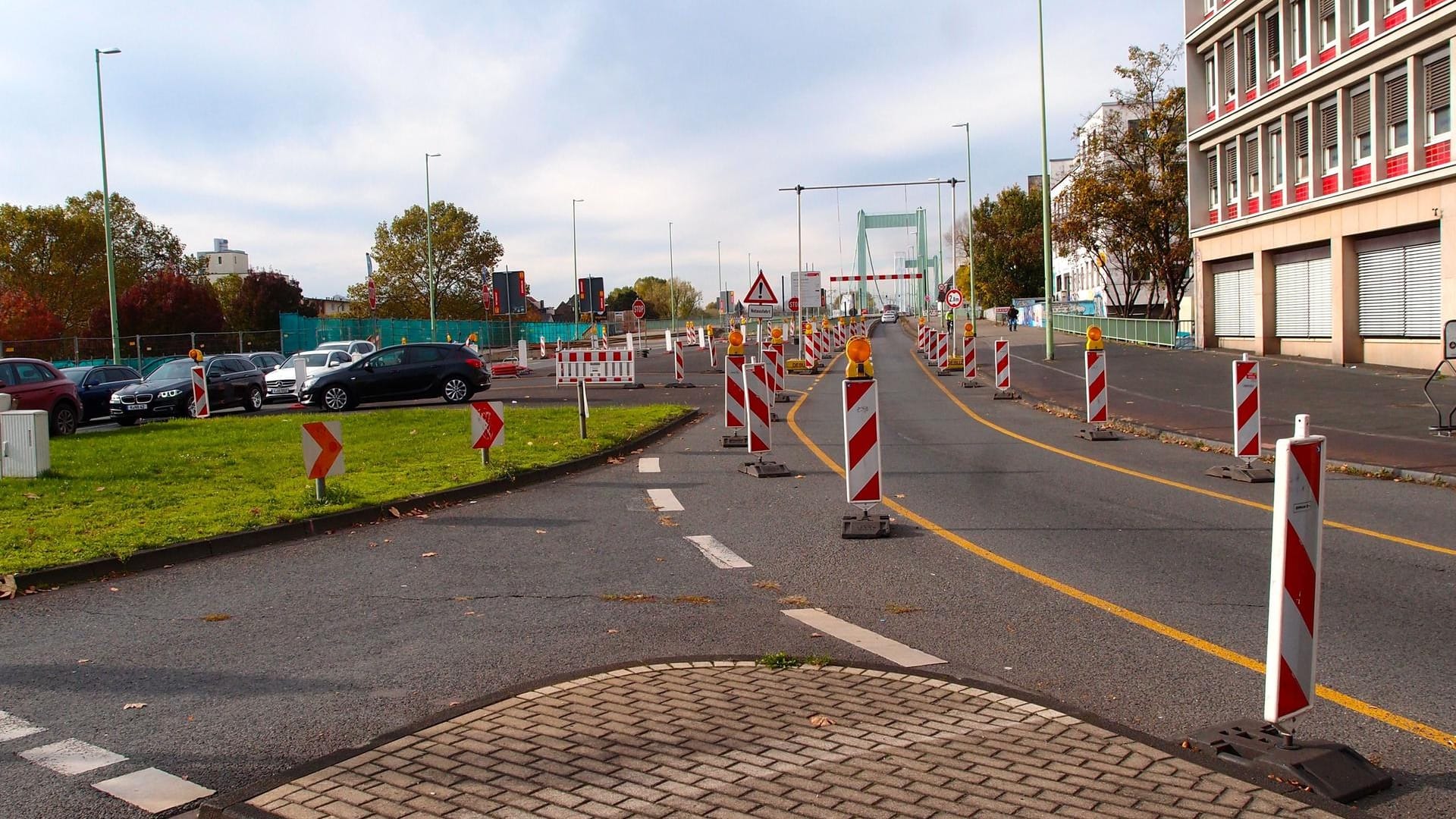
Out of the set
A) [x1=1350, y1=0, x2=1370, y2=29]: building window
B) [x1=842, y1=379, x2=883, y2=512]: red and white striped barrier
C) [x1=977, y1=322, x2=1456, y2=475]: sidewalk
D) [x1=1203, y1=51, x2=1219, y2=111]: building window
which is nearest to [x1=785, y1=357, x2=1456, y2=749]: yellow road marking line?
[x1=842, y1=379, x2=883, y2=512]: red and white striped barrier

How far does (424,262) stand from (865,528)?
9301 cm

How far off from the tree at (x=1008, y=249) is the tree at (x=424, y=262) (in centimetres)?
4200

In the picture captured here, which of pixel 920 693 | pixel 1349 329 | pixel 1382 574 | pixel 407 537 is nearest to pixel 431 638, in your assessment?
pixel 920 693

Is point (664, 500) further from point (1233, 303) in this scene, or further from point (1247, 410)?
point (1233, 303)

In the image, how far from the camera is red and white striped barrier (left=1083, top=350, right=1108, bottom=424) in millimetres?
17641

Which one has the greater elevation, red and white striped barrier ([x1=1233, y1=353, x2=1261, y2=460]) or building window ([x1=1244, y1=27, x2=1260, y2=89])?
building window ([x1=1244, y1=27, x2=1260, y2=89])

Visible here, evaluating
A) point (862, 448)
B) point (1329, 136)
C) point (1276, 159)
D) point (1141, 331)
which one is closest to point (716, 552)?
point (862, 448)

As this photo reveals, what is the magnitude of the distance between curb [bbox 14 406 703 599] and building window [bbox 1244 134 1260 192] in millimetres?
31321

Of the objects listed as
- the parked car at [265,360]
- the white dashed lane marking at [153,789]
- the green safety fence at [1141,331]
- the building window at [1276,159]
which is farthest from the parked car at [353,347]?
the white dashed lane marking at [153,789]

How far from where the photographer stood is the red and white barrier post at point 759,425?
13922mm

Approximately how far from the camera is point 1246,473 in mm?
12758

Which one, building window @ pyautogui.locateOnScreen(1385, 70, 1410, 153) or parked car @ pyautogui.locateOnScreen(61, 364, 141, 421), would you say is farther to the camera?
building window @ pyautogui.locateOnScreen(1385, 70, 1410, 153)

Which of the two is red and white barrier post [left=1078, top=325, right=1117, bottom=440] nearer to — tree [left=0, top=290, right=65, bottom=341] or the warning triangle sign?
the warning triangle sign

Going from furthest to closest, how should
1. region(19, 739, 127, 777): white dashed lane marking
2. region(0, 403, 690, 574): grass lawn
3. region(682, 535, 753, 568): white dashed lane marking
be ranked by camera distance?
region(0, 403, 690, 574): grass lawn
region(682, 535, 753, 568): white dashed lane marking
region(19, 739, 127, 777): white dashed lane marking
